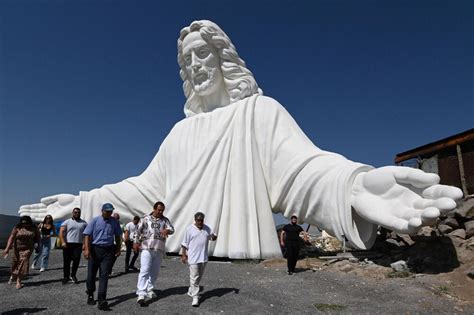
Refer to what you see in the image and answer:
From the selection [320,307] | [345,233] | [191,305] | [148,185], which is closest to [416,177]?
[345,233]

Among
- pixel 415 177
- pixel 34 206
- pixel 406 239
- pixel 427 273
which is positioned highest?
pixel 415 177

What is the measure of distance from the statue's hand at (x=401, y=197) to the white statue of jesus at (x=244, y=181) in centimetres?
2

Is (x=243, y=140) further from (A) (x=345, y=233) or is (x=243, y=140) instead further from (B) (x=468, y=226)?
(B) (x=468, y=226)

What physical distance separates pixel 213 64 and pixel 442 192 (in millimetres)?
6696

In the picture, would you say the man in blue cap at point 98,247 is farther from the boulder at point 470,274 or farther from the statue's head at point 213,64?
the statue's head at point 213,64

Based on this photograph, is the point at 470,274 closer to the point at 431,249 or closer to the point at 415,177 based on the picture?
the point at 431,249

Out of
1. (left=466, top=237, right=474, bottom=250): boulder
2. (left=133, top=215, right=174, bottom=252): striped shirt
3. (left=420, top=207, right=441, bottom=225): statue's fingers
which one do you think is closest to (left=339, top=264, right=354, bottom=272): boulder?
(left=420, top=207, right=441, bottom=225): statue's fingers

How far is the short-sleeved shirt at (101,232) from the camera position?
5176 mm

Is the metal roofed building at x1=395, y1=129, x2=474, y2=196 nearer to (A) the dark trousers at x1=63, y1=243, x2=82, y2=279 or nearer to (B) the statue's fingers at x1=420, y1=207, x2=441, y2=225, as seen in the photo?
(B) the statue's fingers at x1=420, y1=207, x2=441, y2=225

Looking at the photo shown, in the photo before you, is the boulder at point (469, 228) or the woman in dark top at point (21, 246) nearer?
the woman in dark top at point (21, 246)

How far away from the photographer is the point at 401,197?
273 inches

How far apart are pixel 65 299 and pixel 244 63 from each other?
788cm

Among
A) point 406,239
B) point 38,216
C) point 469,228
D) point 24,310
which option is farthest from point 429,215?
point 38,216

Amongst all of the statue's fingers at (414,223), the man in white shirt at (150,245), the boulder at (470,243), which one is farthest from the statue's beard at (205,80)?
the boulder at (470,243)
